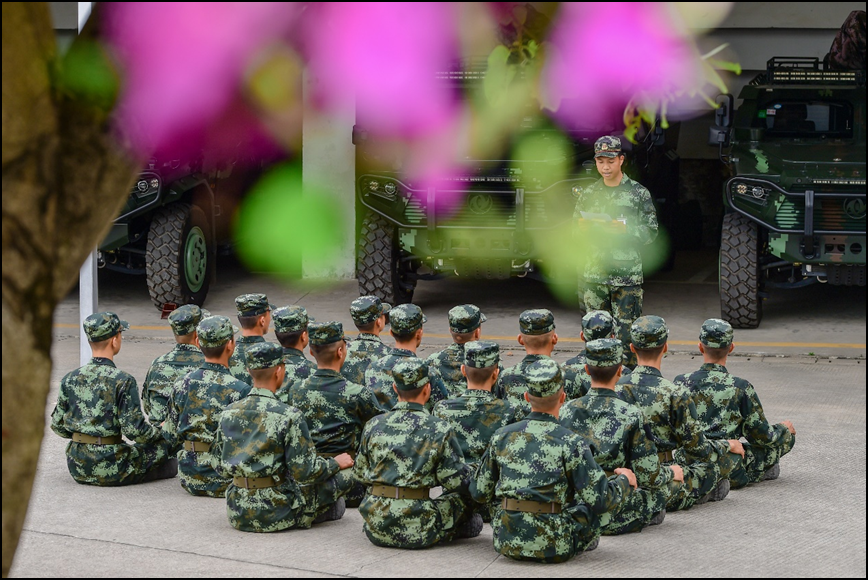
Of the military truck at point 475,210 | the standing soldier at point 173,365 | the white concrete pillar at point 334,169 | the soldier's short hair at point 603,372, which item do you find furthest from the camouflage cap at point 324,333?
the white concrete pillar at point 334,169

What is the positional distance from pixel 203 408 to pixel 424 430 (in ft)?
5.16

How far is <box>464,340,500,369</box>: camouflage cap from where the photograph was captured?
5.78m

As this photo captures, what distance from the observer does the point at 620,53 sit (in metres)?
3.13

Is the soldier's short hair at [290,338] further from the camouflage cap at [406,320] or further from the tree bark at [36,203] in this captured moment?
the tree bark at [36,203]

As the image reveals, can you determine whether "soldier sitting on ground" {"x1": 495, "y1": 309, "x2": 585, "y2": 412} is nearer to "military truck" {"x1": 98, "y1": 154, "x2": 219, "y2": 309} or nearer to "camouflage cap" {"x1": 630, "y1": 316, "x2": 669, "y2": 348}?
"camouflage cap" {"x1": 630, "y1": 316, "x2": 669, "y2": 348}

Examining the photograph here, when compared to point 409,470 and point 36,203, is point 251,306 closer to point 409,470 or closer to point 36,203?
point 409,470

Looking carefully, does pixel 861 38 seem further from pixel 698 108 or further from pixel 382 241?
pixel 382 241

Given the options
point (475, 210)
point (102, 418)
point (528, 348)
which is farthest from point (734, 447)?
point (475, 210)

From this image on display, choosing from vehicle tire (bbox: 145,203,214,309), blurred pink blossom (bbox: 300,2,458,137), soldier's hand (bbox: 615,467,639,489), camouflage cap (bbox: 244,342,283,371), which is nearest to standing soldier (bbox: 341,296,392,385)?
camouflage cap (bbox: 244,342,283,371)

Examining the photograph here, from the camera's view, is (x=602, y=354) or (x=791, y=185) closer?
(x=602, y=354)

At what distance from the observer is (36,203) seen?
10.6 feet

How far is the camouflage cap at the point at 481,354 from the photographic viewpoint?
578cm

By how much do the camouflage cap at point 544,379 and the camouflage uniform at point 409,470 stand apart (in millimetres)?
536

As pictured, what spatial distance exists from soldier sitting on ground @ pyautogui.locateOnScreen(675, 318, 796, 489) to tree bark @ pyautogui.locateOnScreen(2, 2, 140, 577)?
4.09 meters
